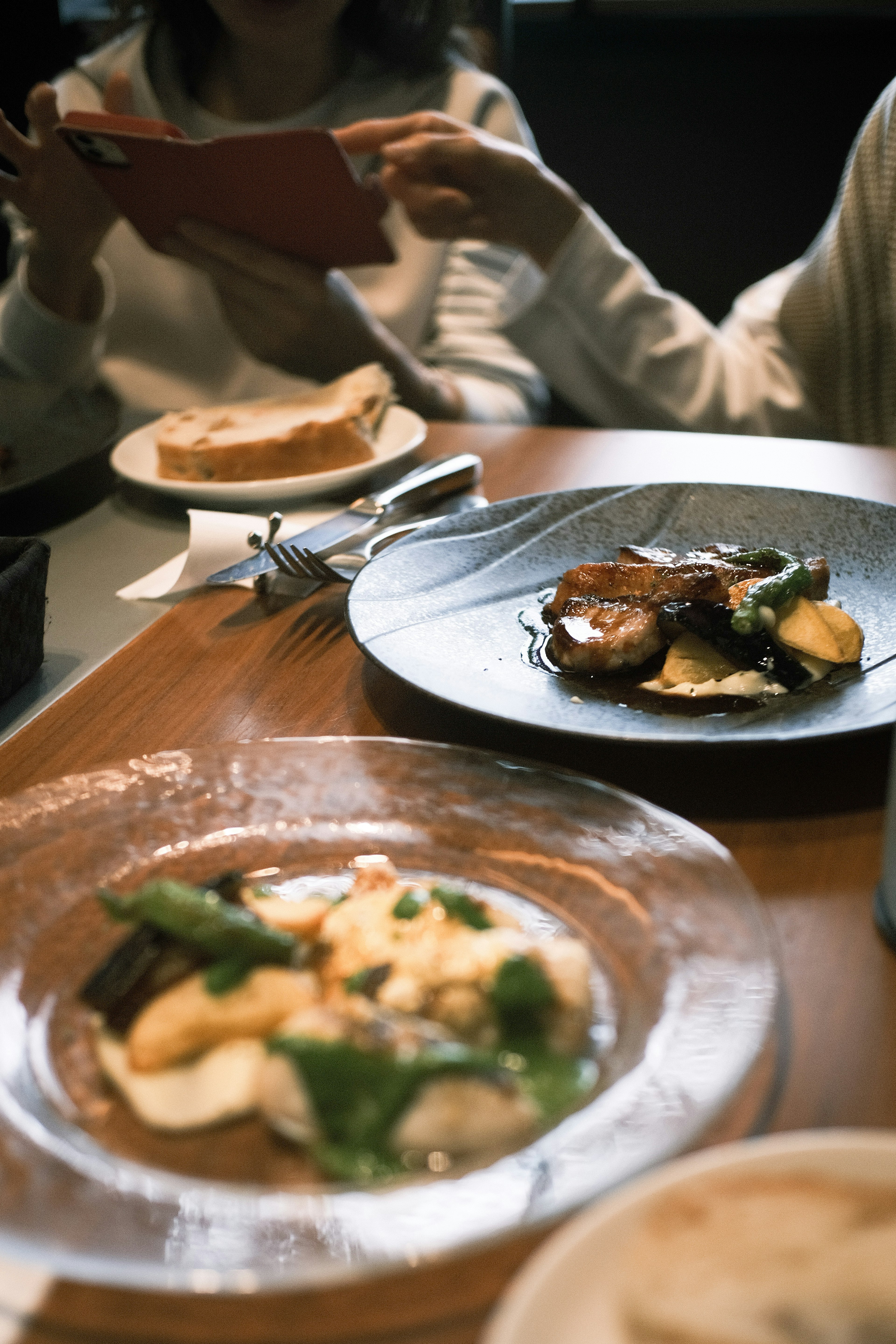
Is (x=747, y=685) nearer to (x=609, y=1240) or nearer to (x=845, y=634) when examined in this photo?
(x=845, y=634)

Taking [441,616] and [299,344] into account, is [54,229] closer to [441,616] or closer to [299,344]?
[299,344]

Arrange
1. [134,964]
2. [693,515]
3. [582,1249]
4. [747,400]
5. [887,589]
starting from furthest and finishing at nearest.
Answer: [747,400], [693,515], [887,589], [134,964], [582,1249]

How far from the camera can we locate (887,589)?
3.47 feet

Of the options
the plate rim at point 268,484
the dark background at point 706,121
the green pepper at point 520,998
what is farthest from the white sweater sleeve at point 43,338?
the dark background at point 706,121

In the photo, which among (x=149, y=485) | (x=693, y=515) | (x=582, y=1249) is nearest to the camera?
(x=582, y=1249)

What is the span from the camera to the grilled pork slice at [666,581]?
1.01 meters

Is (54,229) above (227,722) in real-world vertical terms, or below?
above

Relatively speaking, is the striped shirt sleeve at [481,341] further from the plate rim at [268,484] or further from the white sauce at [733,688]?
the white sauce at [733,688]

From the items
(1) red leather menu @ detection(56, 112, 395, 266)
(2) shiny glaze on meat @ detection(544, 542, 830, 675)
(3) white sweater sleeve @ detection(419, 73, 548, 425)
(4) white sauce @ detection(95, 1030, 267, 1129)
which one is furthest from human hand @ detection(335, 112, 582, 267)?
(4) white sauce @ detection(95, 1030, 267, 1129)

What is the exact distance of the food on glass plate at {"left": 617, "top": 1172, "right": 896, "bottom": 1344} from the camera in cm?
36

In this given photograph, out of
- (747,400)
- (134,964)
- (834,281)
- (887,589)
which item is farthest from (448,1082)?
(834,281)

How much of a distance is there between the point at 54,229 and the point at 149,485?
885mm

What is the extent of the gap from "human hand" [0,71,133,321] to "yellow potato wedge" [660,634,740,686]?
1.40 meters

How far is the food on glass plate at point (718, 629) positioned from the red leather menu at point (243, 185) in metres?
0.95
